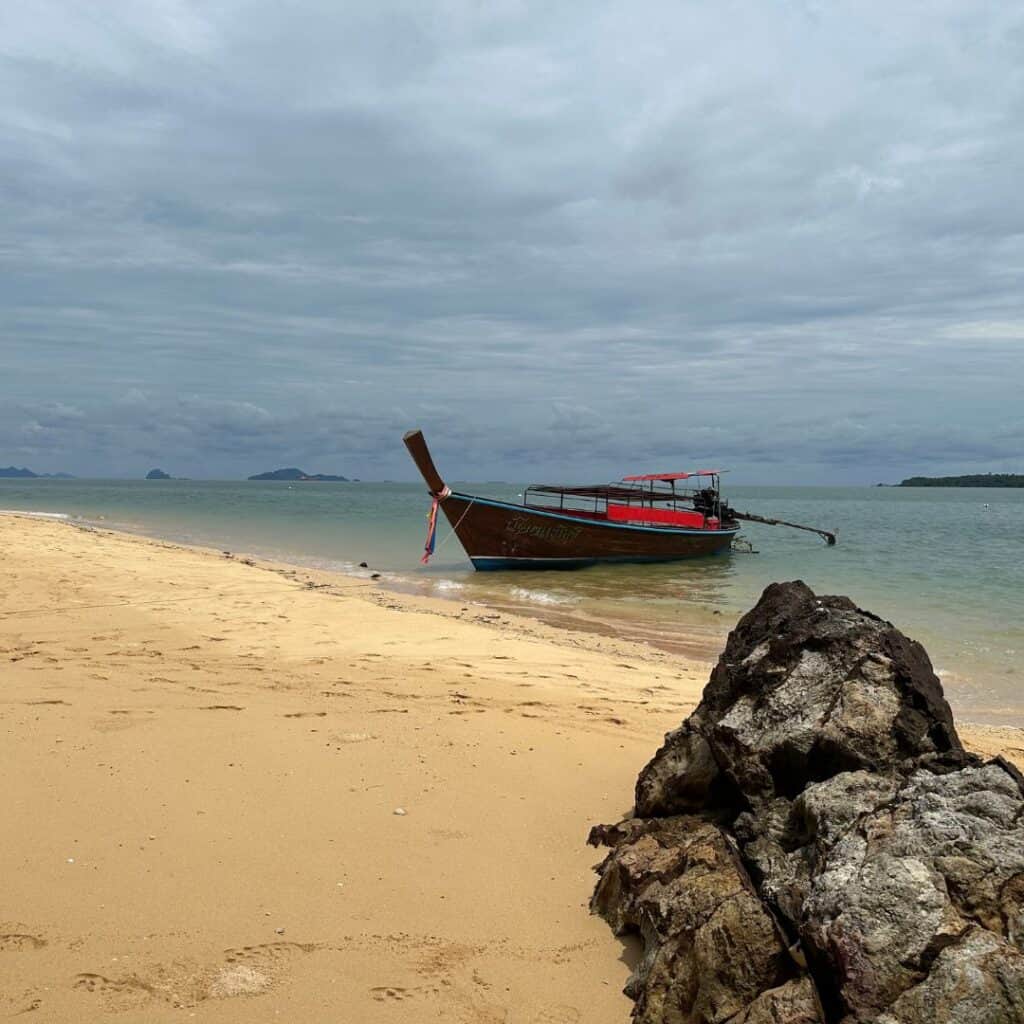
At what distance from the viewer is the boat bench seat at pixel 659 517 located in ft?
88.6

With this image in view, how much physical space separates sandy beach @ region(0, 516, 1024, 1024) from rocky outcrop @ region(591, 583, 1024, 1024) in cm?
40

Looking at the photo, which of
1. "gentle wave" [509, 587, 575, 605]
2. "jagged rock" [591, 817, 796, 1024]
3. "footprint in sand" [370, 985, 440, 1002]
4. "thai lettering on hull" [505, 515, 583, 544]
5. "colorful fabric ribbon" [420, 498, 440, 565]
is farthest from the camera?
"thai lettering on hull" [505, 515, 583, 544]

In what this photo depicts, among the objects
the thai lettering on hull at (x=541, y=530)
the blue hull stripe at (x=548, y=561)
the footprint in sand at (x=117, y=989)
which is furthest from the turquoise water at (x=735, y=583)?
the footprint in sand at (x=117, y=989)

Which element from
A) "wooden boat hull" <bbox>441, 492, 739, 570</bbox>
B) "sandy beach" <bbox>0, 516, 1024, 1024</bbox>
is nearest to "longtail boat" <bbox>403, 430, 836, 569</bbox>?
"wooden boat hull" <bbox>441, 492, 739, 570</bbox>

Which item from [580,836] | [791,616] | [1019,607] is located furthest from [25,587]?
[1019,607]

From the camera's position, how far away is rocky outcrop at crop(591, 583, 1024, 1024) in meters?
2.40

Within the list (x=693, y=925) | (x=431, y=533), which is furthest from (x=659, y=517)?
(x=693, y=925)

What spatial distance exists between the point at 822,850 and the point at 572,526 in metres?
20.5

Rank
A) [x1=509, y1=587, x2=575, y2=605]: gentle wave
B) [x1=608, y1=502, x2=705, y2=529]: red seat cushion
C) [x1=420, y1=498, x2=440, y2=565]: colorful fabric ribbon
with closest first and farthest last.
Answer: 1. [x1=509, y1=587, x2=575, y2=605]: gentle wave
2. [x1=420, y1=498, x2=440, y2=565]: colorful fabric ribbon
3. [x1=608, y1=502, x2=705, y2=529]: red seat cushion

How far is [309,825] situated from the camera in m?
4.22

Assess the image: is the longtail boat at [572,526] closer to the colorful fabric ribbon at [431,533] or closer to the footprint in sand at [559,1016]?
the colorful fabric ribbon at [431,533]

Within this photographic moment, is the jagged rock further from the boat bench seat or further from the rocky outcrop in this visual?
the boat bench seat

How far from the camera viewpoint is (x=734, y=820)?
3715mm

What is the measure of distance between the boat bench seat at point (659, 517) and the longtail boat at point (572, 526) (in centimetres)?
3
